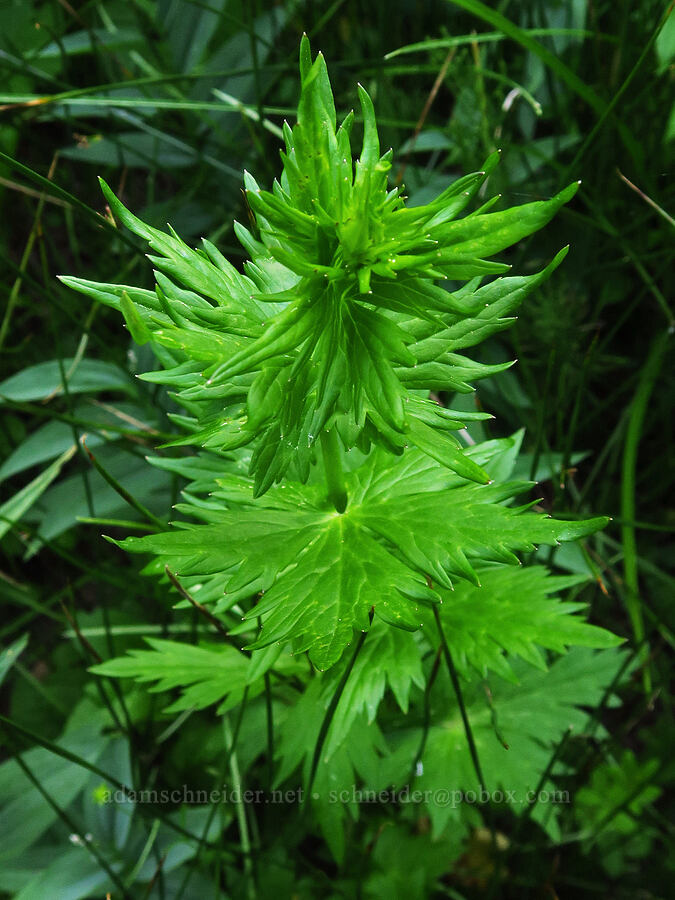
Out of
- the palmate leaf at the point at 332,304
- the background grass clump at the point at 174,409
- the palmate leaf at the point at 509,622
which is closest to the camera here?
the palmate leaf at the point at 332,304

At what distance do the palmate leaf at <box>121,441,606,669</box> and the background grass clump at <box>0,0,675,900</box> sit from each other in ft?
1.32

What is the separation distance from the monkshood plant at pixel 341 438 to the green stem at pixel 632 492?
1.11ft

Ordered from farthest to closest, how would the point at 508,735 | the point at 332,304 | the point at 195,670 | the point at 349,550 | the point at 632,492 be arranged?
1. the point at 632,492
2. the point at 508,735
3. the point at 195,670
4. the point at 349,550
5. the point at 332,304

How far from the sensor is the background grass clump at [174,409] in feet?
5.29

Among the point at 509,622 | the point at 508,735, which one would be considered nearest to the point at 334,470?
the point at 509,622

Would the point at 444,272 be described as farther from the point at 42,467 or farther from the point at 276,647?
the point at 42,467

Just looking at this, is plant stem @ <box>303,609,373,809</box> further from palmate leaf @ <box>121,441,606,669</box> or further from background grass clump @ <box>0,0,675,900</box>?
background grass clump @ <box>0,0,675,900</box>

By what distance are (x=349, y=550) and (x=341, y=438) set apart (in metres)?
0.15

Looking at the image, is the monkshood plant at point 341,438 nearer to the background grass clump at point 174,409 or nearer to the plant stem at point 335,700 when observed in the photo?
the plant stem at point 335,700

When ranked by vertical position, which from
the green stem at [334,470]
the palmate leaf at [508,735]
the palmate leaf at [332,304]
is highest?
the palmate leaf at [332,304]

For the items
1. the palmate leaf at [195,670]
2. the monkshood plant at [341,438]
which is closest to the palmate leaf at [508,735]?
the monkshood plant at [341,438]

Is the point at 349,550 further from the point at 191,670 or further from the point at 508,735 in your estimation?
the point at 508,735

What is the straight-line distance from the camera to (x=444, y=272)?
91cm

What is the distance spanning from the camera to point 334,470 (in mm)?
1094
